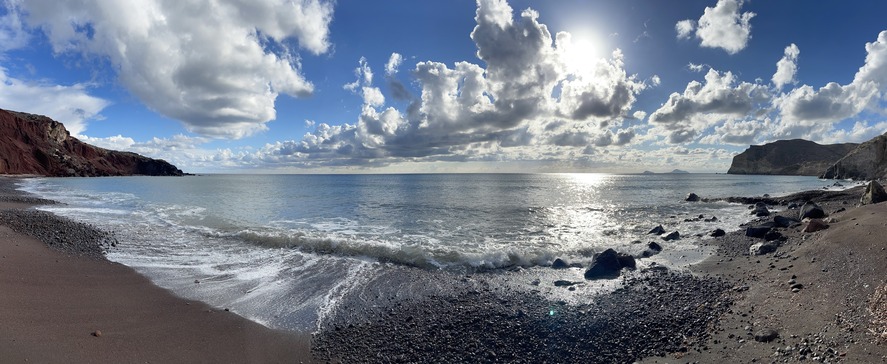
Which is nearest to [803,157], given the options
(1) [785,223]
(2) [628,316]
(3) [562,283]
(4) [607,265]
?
(1) [785,223]

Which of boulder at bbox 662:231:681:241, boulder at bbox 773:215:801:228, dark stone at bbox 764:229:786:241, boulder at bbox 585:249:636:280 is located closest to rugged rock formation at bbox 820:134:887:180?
boulder at bbox 773:215:801:228

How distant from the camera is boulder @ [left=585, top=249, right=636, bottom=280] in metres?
13.3

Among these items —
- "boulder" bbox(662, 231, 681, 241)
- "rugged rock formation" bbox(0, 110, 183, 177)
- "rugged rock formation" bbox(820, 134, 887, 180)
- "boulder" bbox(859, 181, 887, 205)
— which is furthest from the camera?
"rugged rock formation" bbox(0, 110, 183, 177)

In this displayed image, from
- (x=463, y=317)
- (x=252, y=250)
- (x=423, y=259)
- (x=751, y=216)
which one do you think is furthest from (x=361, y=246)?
(x=751, y=216)

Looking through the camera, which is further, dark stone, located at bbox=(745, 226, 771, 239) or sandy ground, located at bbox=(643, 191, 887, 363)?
dark stone, located at bbox=(745, 226, 771, 239)

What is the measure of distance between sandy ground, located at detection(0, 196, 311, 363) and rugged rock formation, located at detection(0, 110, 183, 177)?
5534 inches

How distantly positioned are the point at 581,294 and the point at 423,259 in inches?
267

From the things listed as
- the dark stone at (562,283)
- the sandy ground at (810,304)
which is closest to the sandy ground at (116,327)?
the dark stone at (562,283)

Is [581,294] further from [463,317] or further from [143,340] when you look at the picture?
[143,340]

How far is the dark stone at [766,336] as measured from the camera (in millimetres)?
7277

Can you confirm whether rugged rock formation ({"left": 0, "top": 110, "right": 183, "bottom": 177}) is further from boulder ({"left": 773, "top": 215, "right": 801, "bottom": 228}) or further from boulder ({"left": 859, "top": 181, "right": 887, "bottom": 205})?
boulder ({"left": 859, "top": 181, "right": 887, "bottom": 205})

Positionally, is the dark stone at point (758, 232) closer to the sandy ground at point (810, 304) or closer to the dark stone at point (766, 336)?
the sandy ground at point (810, 304)

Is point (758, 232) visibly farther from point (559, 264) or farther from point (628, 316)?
point (628, 316)

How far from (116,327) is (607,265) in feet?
47.7
